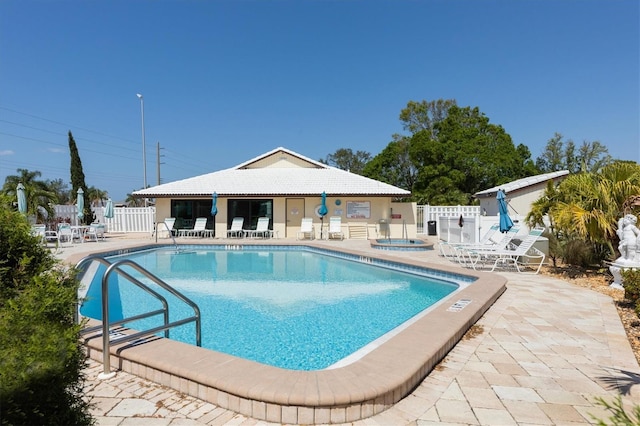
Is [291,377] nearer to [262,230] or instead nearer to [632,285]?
[632,285]

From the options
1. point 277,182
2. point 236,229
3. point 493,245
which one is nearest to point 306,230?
point 277,182

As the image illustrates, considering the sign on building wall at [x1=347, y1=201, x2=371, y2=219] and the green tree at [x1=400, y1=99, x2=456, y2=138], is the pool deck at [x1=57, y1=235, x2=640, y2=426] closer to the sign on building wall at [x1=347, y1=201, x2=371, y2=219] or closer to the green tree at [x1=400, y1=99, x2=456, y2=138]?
the sign on building wall at [x1=347, y1=201, x2=371, y2=219]

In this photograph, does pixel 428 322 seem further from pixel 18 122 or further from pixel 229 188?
pixel 18 122

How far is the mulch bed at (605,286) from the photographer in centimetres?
497

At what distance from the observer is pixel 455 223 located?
1680 centimetres

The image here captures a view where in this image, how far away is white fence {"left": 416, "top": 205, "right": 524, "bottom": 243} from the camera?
1490 centimetres

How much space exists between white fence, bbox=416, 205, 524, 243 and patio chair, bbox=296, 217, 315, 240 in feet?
23.7

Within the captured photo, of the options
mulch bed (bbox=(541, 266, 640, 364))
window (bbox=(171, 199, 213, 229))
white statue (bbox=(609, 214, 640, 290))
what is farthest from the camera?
window (bbox=(171, 199, 213, 229))

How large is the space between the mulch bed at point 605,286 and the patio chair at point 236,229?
14.9 metres

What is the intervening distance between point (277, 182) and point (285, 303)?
1412 centimetres

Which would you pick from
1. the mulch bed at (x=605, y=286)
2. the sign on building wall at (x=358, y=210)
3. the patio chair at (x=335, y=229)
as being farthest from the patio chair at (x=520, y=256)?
the sign on building wall at (x=358, y=210)

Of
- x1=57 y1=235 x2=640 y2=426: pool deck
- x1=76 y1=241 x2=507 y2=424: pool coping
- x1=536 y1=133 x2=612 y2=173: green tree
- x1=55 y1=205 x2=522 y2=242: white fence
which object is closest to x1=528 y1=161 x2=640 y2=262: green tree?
x1=57 y1=235 x2=640 y2=426: pool deck

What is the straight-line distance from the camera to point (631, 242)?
7387 millimetres

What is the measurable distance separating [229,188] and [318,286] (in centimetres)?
1276
